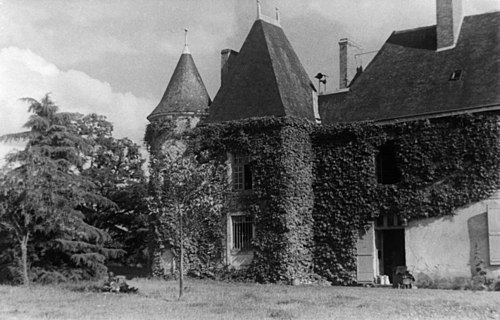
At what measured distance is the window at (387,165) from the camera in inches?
911

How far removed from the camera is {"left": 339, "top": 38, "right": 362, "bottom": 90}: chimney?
1070 inches

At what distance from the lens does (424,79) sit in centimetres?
2319

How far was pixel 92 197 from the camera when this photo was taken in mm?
24672

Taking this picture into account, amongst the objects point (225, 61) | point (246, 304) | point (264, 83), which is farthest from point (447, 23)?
point (246, 304)

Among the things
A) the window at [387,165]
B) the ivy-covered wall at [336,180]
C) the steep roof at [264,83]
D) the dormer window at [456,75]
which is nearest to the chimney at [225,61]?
the steep roof at [264,83]

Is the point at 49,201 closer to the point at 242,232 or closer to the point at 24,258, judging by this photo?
the point at 24,258

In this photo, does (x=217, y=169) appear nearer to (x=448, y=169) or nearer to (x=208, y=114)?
(x=208, y=114)

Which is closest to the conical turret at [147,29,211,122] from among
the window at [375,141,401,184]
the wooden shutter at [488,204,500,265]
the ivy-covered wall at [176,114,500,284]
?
the ivy-covered wall at [176,114,500,284]

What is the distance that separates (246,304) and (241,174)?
908 cm

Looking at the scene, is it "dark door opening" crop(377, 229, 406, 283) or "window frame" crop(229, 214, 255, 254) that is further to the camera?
"window frame" crop(229, 214, 255, 254)

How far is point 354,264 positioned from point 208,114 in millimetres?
7974

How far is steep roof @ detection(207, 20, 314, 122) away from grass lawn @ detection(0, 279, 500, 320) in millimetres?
6907

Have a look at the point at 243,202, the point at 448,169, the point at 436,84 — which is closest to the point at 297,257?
the point at 243,202

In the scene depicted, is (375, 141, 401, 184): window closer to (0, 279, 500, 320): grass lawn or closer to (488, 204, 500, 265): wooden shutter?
(488, 204, 500, 265): wooden shutter
